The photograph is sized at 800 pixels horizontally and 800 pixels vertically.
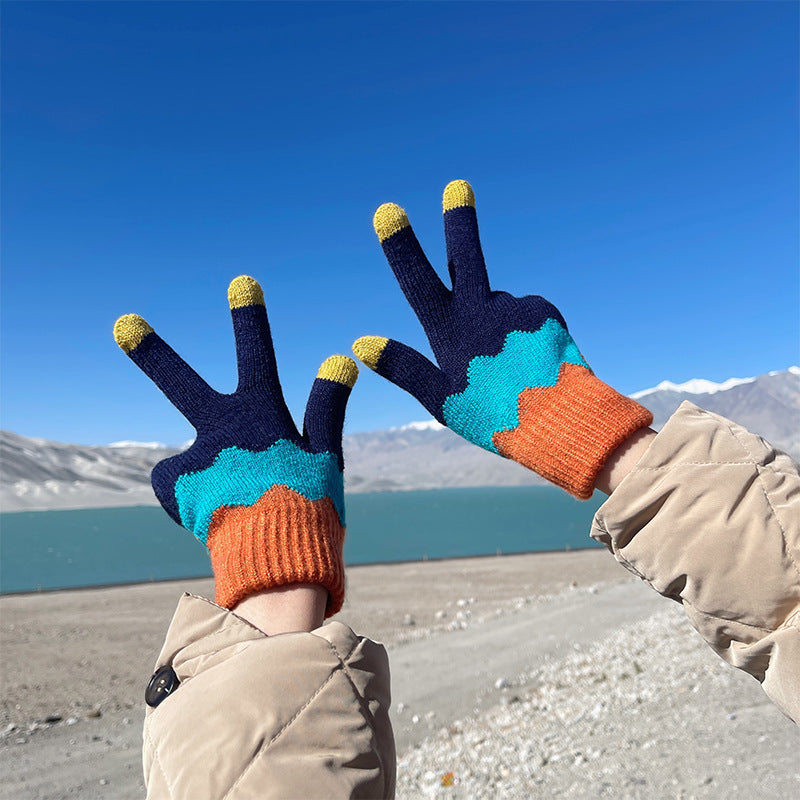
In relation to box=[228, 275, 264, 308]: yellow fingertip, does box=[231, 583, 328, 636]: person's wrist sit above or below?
below

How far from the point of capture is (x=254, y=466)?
1.66 meters

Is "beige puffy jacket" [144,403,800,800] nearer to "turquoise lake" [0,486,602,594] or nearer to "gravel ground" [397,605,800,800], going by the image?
"gravel ground" [397,605,800,800]

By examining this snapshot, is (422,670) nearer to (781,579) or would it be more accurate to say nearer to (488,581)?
(781,579)

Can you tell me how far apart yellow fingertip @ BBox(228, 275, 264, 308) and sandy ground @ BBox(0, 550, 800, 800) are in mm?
3121

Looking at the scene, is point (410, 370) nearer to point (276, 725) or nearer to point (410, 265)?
point (410, 265)

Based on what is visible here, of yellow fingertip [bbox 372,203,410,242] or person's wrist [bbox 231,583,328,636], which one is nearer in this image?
person's wrist [bbox 231,583,328,636]

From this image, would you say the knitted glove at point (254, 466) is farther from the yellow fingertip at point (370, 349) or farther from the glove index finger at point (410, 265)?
the glove index finger at point (410, 265)

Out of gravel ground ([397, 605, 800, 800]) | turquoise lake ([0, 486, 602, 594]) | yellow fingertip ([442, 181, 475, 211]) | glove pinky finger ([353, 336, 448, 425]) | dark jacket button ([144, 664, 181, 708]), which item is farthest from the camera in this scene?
turquoise lake ([0, 486, 602, 594])

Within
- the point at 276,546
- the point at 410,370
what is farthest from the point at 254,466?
the point at 410,370

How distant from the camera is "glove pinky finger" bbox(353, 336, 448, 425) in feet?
5.78

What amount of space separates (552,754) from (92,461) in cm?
16386

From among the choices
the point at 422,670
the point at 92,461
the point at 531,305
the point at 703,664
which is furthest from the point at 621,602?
the point at 92,461

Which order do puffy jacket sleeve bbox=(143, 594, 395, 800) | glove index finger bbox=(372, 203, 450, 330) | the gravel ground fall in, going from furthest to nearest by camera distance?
the gravel ground, glove index finger bbox=(372, 203, 450, 330), puffy jacket sleeve bbox=(143, 594, 395, 800)

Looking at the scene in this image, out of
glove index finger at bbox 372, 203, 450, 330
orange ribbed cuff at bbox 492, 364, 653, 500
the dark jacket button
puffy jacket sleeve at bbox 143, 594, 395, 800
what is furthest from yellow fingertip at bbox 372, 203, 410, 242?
the dark jacket button
